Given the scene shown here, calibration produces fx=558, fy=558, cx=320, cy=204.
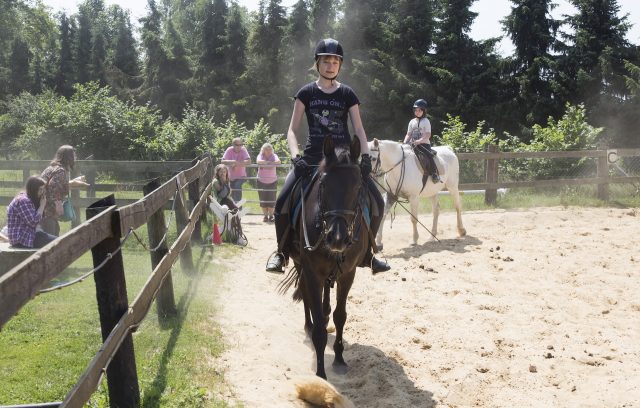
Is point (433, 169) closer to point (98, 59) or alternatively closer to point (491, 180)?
point (491, 180)

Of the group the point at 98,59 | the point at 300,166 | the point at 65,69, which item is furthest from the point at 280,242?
the point at 65,69

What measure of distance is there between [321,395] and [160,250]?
7.35 ft

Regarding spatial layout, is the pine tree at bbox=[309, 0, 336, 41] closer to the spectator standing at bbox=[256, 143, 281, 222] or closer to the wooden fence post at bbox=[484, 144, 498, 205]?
the wooden fence post at bbox=[484, 144, 498, 205]

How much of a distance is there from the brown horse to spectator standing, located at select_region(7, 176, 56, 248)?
11.6 feet

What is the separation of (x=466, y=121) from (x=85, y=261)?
26352mm

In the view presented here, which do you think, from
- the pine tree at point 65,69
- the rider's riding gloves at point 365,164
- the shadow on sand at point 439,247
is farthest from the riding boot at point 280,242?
the pine tree at point 65,69

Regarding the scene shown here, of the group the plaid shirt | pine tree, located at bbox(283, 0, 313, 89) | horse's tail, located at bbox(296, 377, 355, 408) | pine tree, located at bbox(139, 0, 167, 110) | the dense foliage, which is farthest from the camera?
pine tree, located at bbox(139, 0, 167, 110)

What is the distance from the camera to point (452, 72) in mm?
32219

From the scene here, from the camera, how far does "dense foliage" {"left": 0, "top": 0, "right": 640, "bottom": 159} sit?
27.3 m

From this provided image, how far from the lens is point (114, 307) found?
11.0 ft

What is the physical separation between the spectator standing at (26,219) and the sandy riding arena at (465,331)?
2.46m

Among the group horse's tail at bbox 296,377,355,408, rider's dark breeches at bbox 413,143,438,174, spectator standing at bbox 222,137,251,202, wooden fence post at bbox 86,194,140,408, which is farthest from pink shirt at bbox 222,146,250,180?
wooden fence post at bbox 86,194,140,408

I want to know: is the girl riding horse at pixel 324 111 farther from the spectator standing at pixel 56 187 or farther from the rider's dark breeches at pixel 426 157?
the rider's dark breeches at pixel 426 157

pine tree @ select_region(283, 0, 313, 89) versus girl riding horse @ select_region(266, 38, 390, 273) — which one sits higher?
pine tree @ select_region(283, 0, 313, 89)
